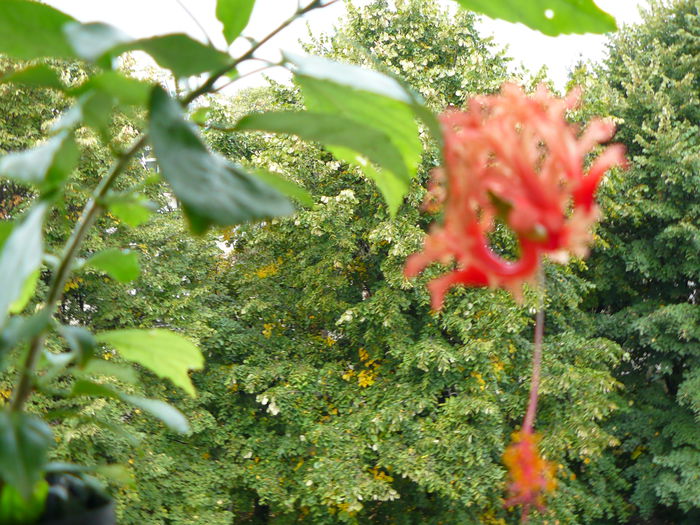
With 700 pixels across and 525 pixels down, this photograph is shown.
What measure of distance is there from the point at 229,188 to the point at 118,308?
482 centimetres

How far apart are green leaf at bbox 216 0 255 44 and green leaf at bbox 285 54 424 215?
0.16 feet

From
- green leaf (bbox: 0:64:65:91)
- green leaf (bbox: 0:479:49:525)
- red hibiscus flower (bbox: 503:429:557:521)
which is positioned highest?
green leaf (bbox: 0:64:65:91)

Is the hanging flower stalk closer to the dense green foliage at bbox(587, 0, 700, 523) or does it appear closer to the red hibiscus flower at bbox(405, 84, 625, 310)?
the red hibiscus flower at bbox(405, 84, 625, 310)

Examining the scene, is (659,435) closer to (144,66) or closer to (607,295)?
(607,295)

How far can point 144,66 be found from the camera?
17.8 feet

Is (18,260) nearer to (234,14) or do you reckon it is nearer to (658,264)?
(234,14)

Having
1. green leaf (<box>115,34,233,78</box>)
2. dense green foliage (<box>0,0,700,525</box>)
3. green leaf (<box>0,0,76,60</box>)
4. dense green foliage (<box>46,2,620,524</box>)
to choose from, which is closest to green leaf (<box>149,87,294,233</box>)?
green leaf (<box>115,34,233,78</box>)

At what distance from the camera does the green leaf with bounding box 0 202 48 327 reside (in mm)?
230

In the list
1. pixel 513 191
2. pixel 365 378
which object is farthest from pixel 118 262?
pixel 365 378

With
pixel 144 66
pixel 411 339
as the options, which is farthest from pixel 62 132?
pixel 144 66

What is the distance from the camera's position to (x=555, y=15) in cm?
36

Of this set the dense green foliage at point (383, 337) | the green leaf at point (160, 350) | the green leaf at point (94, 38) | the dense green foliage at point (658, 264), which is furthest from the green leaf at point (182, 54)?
the dense green foliage at point (658, 264)

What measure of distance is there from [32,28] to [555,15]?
0.30 meters

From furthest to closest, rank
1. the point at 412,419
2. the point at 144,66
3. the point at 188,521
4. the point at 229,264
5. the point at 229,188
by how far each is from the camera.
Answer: the point at 229,264 → the point at 144,66 → the point at 412,419 → the point at 188,521 → the point at 229,188
